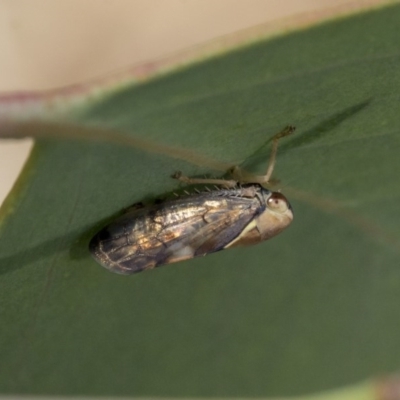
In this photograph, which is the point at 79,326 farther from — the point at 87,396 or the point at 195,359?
the point at 195,359

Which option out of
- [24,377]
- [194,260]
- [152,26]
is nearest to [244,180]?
[194,260]

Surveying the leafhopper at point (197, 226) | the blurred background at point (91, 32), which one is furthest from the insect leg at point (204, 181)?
the blurred background at point (91, 32)

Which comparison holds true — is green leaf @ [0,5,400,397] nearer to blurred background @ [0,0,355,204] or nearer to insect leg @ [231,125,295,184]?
insect leg @ [231,125,295,184]

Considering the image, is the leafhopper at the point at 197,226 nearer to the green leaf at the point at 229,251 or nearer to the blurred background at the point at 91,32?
the green leaf at the point at 229,251

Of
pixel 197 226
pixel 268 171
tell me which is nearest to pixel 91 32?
pixel 197 226

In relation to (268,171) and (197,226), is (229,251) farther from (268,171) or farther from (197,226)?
(268,171)

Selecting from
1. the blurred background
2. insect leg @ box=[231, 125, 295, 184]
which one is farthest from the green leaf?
the blurred background
